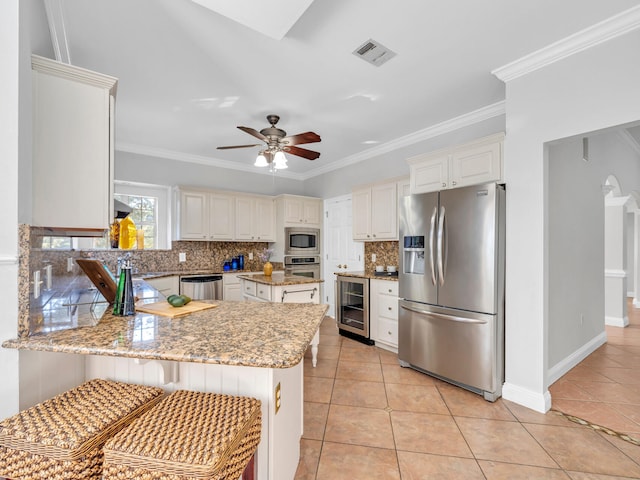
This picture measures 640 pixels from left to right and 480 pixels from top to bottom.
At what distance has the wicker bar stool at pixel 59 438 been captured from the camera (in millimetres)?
944

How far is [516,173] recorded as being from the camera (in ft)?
8.14

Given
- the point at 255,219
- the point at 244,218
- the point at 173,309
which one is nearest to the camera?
the point at 173,309

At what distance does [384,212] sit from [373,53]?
81.5 inches

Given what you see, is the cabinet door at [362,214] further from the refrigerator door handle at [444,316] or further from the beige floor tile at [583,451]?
the beige floor tile at [583,451]

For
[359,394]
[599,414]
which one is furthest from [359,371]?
[599,414]

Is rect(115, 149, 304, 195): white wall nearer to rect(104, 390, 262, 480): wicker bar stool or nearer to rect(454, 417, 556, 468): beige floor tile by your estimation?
rect(104, 390, 262, 480): wicker bar stool

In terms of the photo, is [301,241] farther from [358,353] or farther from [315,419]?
[315,419]

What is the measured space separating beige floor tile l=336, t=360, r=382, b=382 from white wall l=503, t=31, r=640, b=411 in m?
1.10

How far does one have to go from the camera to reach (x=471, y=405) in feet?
8.04

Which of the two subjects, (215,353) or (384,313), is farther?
(384,313)

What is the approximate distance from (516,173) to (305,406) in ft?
8.14

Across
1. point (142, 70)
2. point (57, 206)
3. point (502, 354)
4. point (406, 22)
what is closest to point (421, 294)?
point (502, 354)

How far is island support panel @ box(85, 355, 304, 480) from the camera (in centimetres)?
127

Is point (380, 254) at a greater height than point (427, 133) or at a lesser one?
lesser
